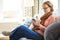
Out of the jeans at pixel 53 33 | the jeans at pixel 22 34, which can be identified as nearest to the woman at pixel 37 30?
the jeans at pixel 22 34

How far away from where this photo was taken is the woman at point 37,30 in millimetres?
2273

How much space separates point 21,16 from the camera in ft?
14.4

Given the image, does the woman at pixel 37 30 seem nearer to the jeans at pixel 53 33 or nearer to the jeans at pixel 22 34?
the jeans at pixel 22 34

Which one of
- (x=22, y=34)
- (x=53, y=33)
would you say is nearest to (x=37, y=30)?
(x=22, y=34)

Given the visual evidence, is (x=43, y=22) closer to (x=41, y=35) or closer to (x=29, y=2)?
(x=41, y=35)

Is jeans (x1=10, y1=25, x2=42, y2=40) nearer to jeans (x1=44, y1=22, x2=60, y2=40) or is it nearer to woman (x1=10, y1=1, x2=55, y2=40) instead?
woman (x1=10, y1=1, x2=55, y2=40)

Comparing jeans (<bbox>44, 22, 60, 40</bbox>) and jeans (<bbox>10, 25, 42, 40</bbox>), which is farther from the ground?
jeans (<bbox>44, 22, 60, 40</bbox>)

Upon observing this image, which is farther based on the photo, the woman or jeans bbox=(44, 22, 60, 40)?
the woman

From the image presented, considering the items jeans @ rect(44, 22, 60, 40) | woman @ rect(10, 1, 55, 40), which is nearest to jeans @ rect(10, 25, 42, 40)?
woman @ rect(10, 1, 55, 40)

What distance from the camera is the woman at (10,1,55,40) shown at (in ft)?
7.46

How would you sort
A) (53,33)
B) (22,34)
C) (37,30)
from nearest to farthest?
1. (53,33)
2. (22,34)
3. (37,30)

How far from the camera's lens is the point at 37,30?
2561 mm

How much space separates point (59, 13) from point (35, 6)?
1572mm

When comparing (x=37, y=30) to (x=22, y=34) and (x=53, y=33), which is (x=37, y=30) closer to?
(x=22, y=34)
